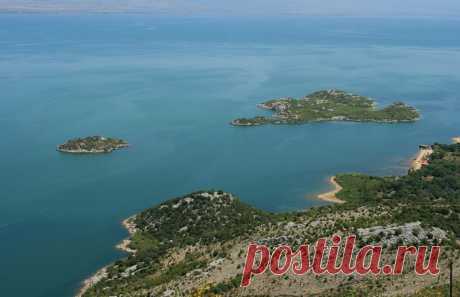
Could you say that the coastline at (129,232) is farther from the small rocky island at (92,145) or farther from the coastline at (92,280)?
the small rocky island at (92,145)

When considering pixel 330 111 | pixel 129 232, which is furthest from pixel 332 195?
pixel 330 111

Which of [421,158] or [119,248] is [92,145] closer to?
[119,248]

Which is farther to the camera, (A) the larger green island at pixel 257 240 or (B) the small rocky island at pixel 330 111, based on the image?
(B) the small rocky island at pixel 330 111

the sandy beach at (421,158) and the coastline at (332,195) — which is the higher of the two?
the sandy beach at (421,158)

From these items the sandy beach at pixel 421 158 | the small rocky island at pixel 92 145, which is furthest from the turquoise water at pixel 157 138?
the small rocky island at pixel 92 145

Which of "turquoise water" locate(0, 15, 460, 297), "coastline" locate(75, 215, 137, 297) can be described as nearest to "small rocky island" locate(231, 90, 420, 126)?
"turquoise water" locate(0, 15, 460, 297)

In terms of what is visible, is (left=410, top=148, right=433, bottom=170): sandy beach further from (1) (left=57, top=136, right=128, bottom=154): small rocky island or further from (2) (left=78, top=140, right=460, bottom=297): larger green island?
(1) (left=57, top=136, right=128, bottom=154): small rocky island
